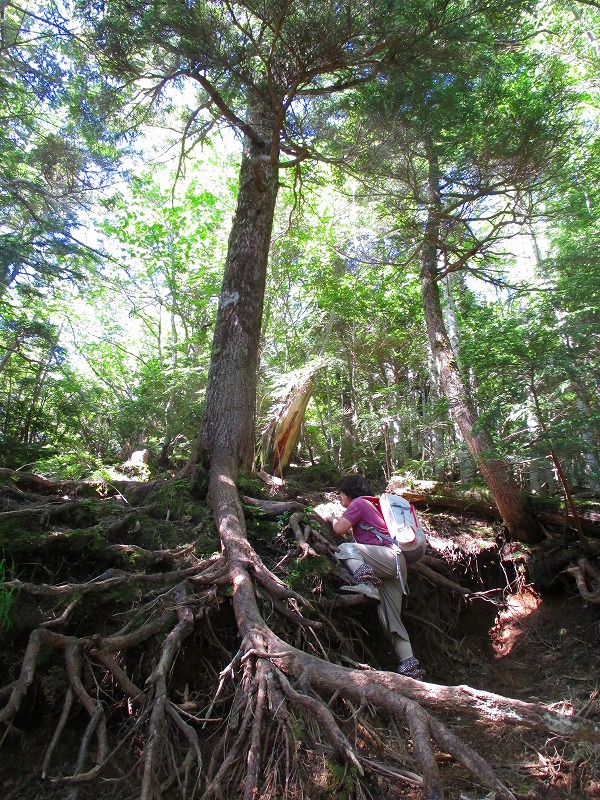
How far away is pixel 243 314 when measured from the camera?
571 cm

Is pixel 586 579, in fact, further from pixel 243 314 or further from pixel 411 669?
pixel 243 314

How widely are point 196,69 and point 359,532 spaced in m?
5.27

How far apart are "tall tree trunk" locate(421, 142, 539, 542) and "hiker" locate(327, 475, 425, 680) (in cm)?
217

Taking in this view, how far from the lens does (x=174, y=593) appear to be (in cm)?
328

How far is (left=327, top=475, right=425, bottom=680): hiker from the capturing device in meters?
4.09

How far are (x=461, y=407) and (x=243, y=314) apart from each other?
3409mm

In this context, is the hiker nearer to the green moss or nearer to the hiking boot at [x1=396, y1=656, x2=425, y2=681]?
the hiking boot at [x1=396, y1=656, x2=425, y2=681]

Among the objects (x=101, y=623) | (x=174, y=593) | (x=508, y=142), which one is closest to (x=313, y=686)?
(x=174, y=593)

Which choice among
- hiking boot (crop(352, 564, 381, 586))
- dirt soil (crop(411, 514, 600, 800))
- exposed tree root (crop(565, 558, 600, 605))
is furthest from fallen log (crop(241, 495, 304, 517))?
exposed tree root (crop(565, 558, 600, 605))

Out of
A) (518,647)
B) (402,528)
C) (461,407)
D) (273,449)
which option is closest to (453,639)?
(518,647)

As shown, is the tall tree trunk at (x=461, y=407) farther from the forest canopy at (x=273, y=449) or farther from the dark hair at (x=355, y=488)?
the dark hair at (x=355, y=488)

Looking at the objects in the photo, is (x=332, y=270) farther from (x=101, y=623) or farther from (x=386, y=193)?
(x=101, y=623)

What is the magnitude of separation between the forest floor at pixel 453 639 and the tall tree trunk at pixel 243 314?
99 cm

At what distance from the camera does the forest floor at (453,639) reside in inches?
97.5
